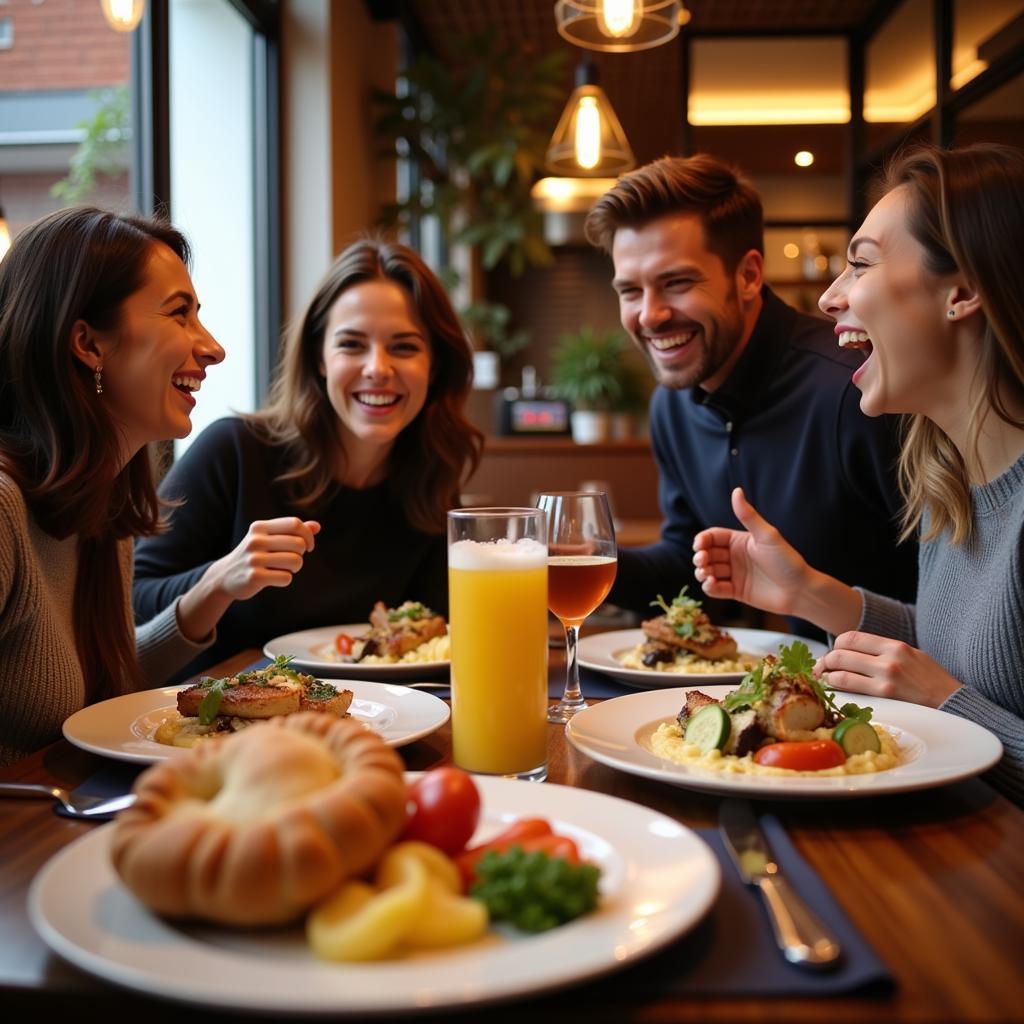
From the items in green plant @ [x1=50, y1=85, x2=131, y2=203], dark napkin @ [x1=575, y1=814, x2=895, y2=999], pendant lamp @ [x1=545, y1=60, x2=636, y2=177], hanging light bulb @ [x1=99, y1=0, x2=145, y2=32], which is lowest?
dark napkin @ [x1=575, y1=814, x2=895, y2=999]

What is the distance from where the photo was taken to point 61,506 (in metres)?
1.57

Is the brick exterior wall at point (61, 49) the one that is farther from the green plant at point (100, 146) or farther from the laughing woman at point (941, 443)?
the laughing woman at point (941, 443)

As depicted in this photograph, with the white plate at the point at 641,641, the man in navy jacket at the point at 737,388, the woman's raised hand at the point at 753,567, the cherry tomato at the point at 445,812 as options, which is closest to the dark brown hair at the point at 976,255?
the woman's raised hand at the point at 753,567

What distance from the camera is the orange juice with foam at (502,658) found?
116 cm

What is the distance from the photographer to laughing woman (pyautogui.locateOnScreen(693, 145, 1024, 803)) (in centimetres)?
148

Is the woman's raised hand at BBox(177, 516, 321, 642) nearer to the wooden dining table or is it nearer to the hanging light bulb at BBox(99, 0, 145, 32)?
the wooden dining table

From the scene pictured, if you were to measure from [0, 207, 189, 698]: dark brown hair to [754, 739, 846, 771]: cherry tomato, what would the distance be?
3.53 ft

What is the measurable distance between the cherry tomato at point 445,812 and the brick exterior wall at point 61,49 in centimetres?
258

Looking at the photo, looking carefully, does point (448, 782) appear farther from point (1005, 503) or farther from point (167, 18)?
point (167, 18)

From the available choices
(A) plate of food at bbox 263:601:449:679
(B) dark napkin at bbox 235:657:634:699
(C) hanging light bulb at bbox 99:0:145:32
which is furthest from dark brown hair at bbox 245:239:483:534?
(B) dark napkin at bbox 235:657:634:699

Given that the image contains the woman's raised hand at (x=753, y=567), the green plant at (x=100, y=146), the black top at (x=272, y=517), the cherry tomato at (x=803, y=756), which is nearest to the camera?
the cherry tomato at (x=803, y=756)

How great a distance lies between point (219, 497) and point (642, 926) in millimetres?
2015

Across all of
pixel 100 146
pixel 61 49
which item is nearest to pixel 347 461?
pixel 100 146

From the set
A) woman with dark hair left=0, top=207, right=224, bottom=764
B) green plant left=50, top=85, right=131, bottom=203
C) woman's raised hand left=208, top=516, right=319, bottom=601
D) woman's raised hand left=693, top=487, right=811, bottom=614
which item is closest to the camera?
woman with dark hair left=0, top=207, right=224, bottom=764
